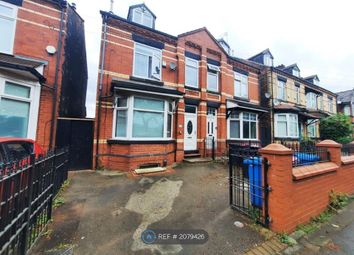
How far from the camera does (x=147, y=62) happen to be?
10.2 m

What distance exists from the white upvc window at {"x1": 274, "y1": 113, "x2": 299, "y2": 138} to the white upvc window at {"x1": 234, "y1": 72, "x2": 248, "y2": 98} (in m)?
3.99

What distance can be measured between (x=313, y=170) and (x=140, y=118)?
22.8 ft

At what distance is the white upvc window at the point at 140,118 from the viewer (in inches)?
333

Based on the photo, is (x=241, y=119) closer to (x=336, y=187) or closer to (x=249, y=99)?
(x=249, y=99)

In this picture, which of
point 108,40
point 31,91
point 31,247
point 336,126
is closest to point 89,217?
point 31,247

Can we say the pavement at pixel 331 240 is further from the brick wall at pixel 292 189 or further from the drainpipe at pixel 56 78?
the drainpipe at pixel 56 78

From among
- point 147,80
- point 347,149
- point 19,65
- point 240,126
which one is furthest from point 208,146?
point 19,65

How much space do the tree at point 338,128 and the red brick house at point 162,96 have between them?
891 cm

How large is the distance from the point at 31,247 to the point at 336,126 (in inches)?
893

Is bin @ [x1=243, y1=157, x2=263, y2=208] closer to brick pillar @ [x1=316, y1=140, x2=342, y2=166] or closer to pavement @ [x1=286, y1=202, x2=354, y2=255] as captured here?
pavement @ [x1=286, y1=202, x2=354, y2=255]

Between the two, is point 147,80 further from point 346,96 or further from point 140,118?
point 346,96

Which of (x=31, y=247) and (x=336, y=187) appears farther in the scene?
(x=336, y=187)

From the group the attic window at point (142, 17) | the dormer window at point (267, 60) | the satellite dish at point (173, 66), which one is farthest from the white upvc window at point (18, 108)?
the dormer window at point (267, 60)

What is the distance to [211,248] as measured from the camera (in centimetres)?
290
